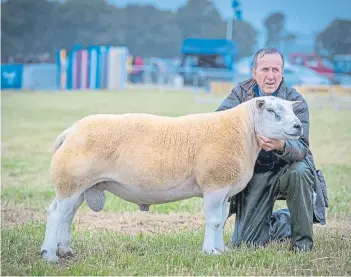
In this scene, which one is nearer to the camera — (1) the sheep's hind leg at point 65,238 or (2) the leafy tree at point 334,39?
(1) the sheep's hind leg at point 65,238

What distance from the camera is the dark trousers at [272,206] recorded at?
578cm

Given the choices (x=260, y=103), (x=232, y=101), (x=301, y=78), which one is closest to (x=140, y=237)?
(x=232, y=101)

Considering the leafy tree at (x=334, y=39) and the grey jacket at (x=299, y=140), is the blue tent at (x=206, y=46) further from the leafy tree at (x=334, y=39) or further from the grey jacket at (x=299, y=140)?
the grey jacket at (x=299, y=140)

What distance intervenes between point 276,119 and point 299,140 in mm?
579

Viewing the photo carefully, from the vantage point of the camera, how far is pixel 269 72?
591cm

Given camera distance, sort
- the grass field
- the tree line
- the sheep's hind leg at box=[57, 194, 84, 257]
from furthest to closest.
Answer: the tree line → the sheep's hind leg at box=[57, 194, 84, 257] → the grass field

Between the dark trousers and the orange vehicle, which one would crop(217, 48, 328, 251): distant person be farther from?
the orange vehicle

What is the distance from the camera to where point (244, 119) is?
551cm

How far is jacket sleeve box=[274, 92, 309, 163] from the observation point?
18.5ft

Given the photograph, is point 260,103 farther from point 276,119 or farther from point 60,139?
point 60,139

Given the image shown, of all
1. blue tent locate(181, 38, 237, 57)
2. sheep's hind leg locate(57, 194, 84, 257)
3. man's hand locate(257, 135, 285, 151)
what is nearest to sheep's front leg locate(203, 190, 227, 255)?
man's hand locate(257, 135, 285, 151)

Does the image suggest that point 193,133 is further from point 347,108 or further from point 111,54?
point 111,54

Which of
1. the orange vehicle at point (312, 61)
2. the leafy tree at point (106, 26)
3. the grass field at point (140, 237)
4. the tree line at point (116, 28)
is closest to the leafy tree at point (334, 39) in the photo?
the tree line at point (116, 28)

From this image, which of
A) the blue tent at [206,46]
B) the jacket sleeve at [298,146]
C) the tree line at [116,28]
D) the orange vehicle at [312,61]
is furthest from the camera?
the orange vehicle at [312,61]
